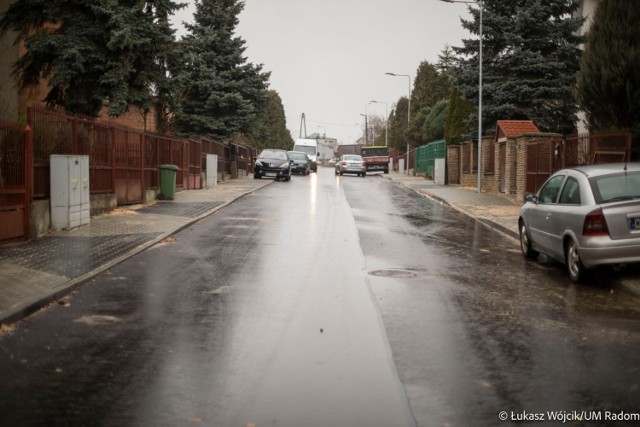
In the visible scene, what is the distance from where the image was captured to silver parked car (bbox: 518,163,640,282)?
360 inches

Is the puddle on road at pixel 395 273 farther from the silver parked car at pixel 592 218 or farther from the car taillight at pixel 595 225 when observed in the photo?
the car taillight at pixel 595 225

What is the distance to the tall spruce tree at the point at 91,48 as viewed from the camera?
19.8 m

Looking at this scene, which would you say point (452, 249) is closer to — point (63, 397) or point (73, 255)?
point (73, 255)

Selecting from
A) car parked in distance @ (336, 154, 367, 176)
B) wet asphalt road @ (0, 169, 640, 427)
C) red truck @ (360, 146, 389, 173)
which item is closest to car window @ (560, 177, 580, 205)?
wet asphalt road @ (0, 169, 640, 427)

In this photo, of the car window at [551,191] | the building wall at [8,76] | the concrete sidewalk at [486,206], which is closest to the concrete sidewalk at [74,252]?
the building wall at [8,76]

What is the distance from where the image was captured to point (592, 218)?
367 inches

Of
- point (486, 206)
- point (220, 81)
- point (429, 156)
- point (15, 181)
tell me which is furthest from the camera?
point (429, 156)

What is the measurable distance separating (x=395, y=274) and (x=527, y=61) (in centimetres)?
2299

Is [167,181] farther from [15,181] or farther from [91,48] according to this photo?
[15,181]

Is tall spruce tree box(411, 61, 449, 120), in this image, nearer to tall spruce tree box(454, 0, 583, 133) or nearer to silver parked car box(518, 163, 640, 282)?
tall spruce tree box(454, 0, 583, 133)

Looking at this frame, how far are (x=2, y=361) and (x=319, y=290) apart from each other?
416 centimetres

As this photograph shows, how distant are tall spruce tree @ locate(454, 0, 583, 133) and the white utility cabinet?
69.7ft

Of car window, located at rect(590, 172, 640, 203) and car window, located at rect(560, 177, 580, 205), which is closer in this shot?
car window, located at rect(590, 172, 640, 203)

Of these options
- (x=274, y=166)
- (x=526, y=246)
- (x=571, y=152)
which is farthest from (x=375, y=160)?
(x=526, y=246)
